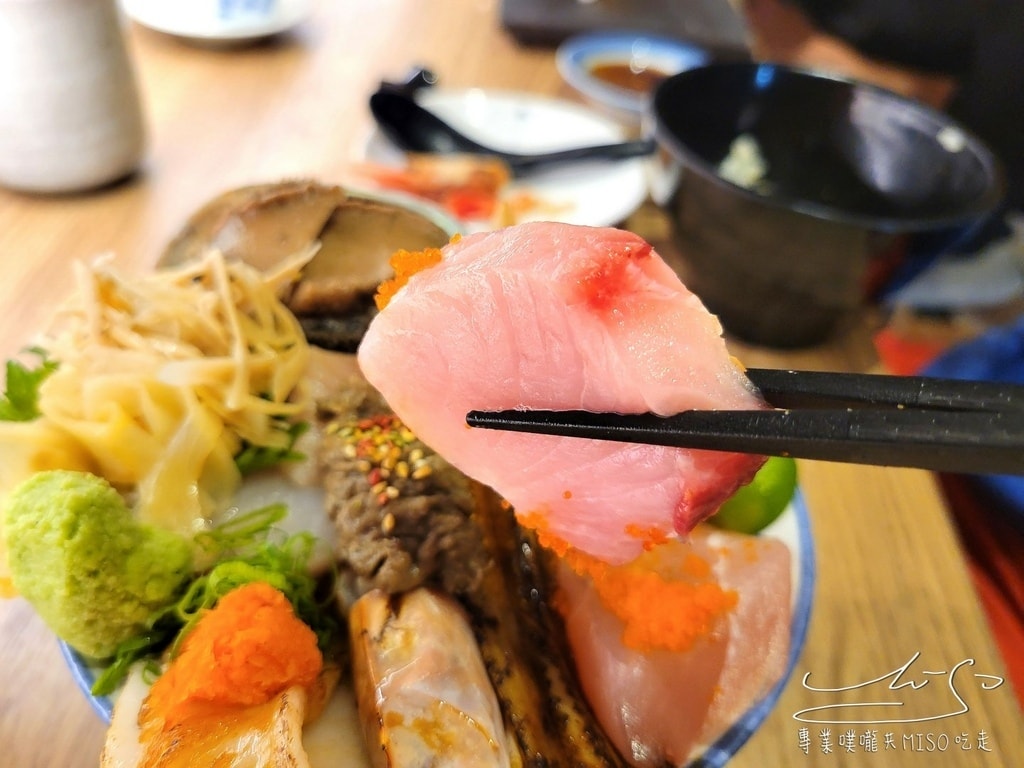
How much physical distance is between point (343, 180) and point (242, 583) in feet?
4.66

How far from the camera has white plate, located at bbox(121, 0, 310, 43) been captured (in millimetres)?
2369

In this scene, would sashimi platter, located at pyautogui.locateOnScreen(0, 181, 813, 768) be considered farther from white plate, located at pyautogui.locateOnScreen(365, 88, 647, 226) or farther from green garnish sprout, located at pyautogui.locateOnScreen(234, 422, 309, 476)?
white plate, located at pyautogui.locateOnScreen(365, 88, 647, 226)

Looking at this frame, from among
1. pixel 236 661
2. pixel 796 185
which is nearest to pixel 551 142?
pixel 796 185

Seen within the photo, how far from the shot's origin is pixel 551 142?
7.09 feet

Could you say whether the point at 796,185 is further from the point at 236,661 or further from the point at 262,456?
the point at 236,661

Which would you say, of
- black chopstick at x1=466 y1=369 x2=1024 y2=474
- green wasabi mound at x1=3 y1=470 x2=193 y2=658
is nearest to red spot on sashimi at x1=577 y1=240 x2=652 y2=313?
black chopstick at x1=466 y1=369 x2=1024 y2=474

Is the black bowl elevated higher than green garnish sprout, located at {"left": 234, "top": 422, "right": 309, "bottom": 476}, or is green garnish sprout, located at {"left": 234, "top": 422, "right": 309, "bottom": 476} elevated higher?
the black bowl

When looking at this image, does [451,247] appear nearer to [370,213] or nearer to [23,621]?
[370,213]

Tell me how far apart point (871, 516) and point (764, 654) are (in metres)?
0.54

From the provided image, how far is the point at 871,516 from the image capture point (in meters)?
1.30

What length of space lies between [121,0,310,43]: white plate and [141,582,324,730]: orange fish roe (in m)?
2.30

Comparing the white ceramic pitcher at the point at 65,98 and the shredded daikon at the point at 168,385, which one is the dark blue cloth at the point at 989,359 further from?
the white ceramic pitcher at the point at 65,98

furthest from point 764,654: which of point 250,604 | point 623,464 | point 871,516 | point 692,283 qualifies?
point 692,283

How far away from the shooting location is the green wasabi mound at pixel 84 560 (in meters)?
0.74
